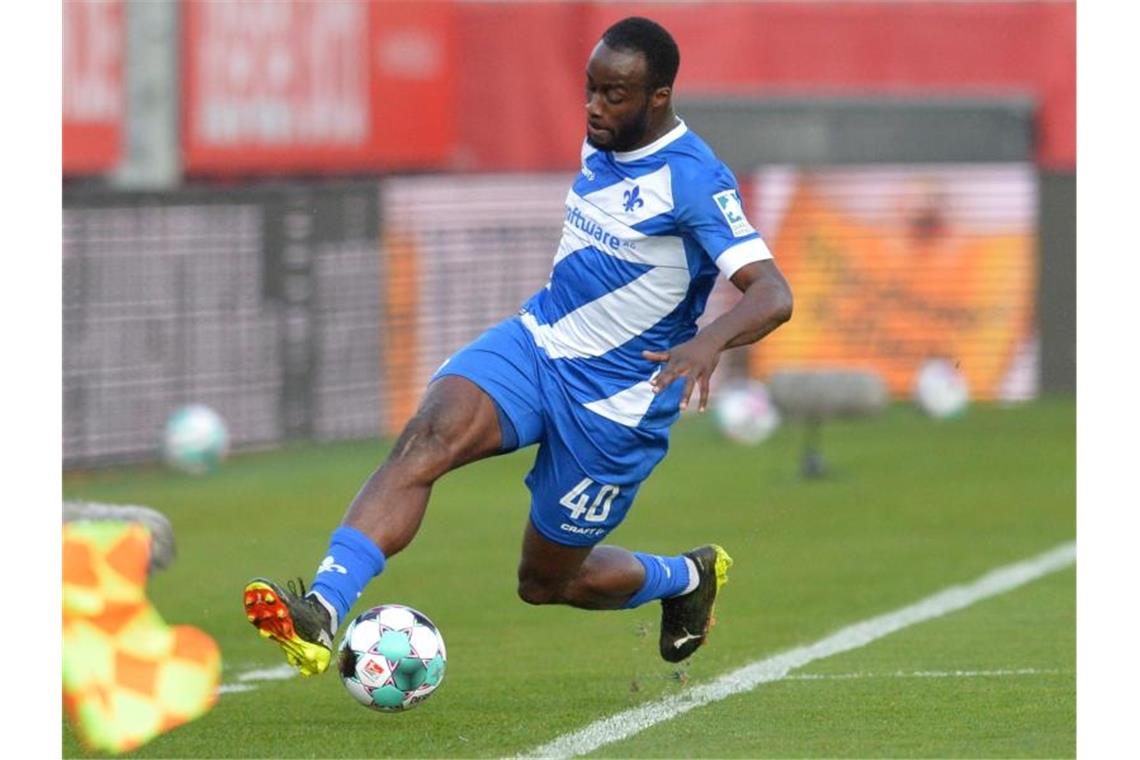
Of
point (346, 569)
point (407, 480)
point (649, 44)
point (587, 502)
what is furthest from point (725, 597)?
point (346, 569)

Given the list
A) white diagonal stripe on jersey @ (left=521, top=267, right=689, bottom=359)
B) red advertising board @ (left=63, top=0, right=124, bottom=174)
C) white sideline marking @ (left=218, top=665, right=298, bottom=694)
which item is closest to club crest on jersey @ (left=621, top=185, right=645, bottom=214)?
white diagonal stripe on jersey @ (left=521, top=267, right=689, bottom=359)

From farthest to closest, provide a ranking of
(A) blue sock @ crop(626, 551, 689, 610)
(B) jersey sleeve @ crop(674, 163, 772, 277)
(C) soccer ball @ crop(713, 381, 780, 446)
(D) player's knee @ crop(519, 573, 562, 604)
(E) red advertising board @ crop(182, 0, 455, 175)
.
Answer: (E) red advertising board @ crop(182, 0, 455, 175), (C) soccer ball @ crop(713, 381, 780, 446), (A) blue sock @ crop(626, 551, 689, 610), (D) player's knee @ crop(519, 573, 562, 604), (B) jersey sleeve @ crop(674, 163, 772, 277)

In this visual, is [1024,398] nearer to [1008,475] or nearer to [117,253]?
[1008,475]

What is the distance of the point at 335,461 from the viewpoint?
1892 centimetres

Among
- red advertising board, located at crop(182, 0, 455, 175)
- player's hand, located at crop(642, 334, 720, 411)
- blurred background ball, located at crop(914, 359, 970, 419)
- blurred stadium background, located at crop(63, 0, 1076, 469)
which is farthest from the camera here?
red advertising board, located at crop(182, 0, 455, 175)

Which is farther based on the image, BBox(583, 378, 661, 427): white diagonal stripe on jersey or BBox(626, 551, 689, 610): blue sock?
BBox(626, 551, 689, 610): blue sock

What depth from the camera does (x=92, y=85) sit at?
2177cm

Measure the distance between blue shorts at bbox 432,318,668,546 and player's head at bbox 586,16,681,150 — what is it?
2.61 feet

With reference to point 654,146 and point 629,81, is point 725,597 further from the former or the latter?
point 629,81

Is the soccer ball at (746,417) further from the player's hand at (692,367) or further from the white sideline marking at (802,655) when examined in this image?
the player's hand at (692,367)

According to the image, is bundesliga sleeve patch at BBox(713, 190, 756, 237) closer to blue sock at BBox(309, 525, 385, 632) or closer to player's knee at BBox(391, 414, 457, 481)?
player's knee at BBox(391, 414, 457, 481)

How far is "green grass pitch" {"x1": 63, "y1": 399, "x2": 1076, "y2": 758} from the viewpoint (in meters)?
8.16

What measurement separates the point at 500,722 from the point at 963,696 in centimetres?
167
